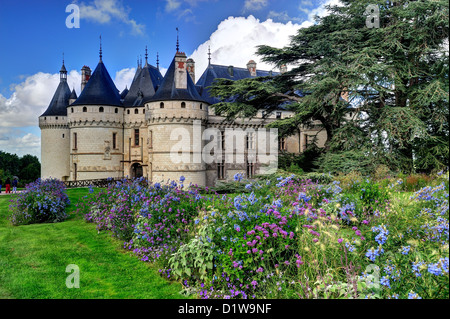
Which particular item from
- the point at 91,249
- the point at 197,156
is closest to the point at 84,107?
the point at 197,156

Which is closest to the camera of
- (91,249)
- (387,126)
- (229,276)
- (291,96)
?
(229,276)

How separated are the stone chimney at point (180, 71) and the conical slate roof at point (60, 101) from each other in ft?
40.9

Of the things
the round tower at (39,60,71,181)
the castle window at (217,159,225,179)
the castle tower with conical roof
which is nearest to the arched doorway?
the castle tower with conical roof

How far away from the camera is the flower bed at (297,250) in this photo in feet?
9.96

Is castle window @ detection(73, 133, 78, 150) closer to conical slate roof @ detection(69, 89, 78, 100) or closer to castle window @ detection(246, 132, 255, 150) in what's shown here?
conical slate roof @ detection(69, 89, 78, 100)

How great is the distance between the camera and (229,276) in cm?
410

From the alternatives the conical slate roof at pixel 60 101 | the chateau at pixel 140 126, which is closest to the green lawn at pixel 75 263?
the chateau at pixel 140 126

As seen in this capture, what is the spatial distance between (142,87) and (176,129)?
6.81 m

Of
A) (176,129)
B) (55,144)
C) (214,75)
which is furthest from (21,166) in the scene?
(176,129)

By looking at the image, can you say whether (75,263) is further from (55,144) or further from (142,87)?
(55,144)
